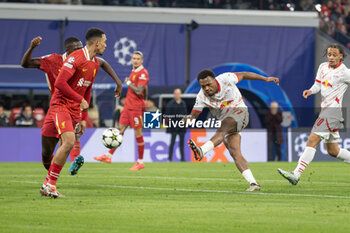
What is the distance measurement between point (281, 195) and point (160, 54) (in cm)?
1824

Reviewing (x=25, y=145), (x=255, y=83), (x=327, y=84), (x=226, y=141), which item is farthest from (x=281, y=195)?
(x=255, y=83)

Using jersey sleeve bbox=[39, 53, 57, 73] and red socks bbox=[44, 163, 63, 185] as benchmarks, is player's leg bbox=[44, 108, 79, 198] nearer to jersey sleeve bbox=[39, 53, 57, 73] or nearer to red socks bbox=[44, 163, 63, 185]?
red socks bbox=[44, 163, 63, 185]

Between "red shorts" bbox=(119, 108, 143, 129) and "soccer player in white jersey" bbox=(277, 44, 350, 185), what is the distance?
18.9 feet

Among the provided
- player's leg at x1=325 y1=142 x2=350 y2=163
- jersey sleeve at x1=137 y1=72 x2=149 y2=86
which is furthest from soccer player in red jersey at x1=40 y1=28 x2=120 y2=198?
jersey sleeve at x1=137 y1=72 x2=149 y2=86

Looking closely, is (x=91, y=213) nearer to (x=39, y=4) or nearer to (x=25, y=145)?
(x=25, y=145)

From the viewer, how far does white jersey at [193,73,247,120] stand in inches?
441

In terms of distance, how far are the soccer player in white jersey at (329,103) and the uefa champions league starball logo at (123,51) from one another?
15.6 meters

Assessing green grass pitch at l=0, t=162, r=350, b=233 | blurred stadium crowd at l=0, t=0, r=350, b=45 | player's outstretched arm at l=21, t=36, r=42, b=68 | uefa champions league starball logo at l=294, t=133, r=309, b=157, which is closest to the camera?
green grass pitch at l=0, t=162, r=350, b=233

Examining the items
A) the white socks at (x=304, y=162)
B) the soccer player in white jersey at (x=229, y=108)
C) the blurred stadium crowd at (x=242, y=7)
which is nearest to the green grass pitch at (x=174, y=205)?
the white socks at (x=304, y=162)

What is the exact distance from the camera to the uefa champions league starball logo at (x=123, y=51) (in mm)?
27609

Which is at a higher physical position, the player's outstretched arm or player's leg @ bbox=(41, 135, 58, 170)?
the player's outstretched arm

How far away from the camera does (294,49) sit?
29703 millimetres

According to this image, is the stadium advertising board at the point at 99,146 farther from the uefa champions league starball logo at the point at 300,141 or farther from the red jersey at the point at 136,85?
the red jersey at the point at 136,85

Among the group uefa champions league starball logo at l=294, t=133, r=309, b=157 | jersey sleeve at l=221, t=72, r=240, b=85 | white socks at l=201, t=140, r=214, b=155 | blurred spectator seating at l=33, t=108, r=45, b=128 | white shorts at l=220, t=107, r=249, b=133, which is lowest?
uefa champions league starball logo at l=294, t=133, r=309, b=157
